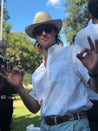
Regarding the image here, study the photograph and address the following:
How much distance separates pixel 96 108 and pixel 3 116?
218 centimetres

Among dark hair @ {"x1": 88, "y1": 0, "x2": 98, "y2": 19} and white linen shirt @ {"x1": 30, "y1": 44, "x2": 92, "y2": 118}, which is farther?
dark hair @ {"x1": 88, "y1": 0, "x2": 98, "y2": 19}

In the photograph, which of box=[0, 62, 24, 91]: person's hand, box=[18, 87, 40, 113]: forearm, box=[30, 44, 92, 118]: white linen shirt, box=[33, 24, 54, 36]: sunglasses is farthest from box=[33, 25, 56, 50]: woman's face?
box=[18, 87, 40, 113]: forearm

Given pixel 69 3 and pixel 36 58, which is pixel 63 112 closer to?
pixel 69 3

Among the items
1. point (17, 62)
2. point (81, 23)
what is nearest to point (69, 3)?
point (81, 23)

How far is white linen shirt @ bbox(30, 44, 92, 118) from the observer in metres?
1.68

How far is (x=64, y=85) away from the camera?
1.77 metres

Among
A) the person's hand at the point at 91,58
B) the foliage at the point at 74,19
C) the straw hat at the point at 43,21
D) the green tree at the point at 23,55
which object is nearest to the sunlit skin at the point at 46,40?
the straw hat at the point at 43,21

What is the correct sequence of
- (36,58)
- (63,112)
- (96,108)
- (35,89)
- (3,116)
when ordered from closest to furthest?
(63,112)
(96,108)
(35,89)
(3,116)
(36,58)

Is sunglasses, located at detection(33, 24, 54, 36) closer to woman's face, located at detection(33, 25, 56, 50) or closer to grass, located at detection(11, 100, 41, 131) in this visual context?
woman's face, located at detection(33, 25, 56, 50)

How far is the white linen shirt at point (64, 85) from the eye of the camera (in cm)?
168

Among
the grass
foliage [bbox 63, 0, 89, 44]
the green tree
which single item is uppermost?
foliage [bbox 63, 0, 89, 44]

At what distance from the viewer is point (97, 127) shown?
75.0 inches

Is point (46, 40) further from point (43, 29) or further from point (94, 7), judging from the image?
point (94, 7)

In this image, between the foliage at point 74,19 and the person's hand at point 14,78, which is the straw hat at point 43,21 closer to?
the person's hand at point 14,78
